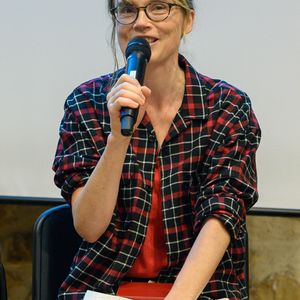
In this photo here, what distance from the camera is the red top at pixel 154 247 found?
4.25 feet

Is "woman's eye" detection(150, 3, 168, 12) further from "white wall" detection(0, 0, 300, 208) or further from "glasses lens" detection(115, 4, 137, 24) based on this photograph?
"white wall" detection(0, 0, 300, 208)

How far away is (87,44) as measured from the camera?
1709 mm

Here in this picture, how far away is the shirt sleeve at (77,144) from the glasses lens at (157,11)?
0.25m

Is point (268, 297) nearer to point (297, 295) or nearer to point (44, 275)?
point (297, 295)

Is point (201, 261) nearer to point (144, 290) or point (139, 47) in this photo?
point (144, 290)

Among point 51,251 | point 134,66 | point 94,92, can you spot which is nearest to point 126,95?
point 134,66

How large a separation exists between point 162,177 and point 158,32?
308 millimetres

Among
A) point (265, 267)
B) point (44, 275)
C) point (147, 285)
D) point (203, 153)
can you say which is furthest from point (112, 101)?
point (265, 267)

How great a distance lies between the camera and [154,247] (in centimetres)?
130

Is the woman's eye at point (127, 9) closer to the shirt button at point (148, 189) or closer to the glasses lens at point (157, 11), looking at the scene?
the glasses lens at point (157, 11)

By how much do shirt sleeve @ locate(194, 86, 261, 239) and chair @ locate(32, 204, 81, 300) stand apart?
1.24 ft

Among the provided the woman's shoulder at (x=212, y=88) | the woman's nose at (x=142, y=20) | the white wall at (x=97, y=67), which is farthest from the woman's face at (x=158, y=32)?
the white wall at (x=97, y=67)

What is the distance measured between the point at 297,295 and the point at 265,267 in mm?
133

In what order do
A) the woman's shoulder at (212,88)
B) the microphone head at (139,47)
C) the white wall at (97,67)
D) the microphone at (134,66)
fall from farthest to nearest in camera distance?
the white wall at (97,67) < the woman's shoulder at (212,88) < the microphone head at (139,47) < the microphone at (134,66)
